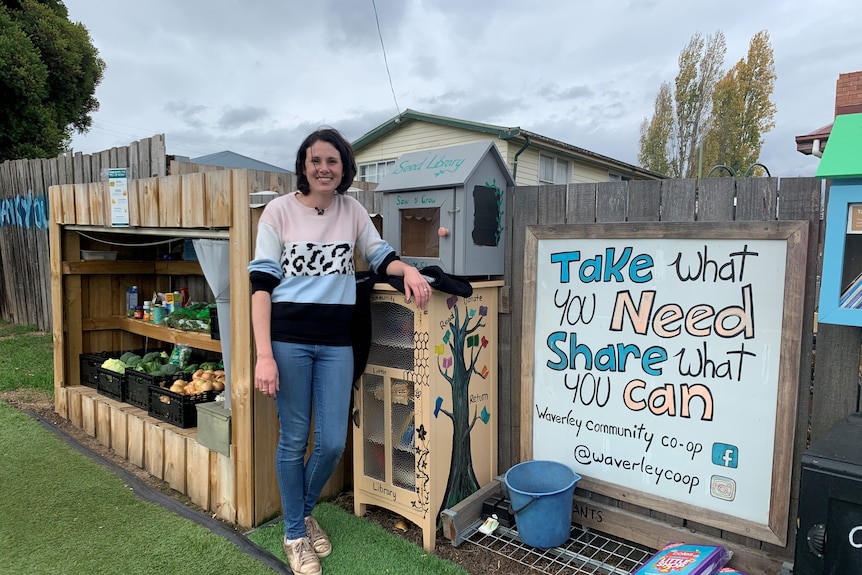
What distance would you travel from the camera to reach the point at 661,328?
2.32 m

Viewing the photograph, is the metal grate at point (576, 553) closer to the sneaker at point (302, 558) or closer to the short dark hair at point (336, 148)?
the sneaker at point (302, 558)

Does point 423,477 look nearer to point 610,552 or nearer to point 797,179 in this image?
point 610,552

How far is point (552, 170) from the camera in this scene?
13.5m

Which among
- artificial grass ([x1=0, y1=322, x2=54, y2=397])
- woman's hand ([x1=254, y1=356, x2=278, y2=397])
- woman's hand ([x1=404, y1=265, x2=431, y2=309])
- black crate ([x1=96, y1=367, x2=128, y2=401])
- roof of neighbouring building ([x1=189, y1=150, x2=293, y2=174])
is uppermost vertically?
roof of neighbouring building ([x1=189, y1=150, x2=293, y2=174])

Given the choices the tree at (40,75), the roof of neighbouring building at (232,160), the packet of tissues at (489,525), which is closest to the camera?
the packet of tissues at (489,525)

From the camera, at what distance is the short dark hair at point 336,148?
232cm

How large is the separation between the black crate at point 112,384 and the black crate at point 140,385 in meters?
0.05

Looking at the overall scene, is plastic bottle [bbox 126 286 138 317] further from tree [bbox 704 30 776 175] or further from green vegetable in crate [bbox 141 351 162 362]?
tree [bbox 704 30 776 175]

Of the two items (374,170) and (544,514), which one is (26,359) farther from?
(374,170)

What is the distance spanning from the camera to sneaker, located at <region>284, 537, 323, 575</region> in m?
2.27

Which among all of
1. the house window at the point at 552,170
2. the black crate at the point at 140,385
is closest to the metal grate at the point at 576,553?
the black crate at the point at 140,385

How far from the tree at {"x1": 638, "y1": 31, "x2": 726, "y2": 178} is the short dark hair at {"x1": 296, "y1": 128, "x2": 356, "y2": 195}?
19.7 m

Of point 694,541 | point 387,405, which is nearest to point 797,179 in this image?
point 694,541

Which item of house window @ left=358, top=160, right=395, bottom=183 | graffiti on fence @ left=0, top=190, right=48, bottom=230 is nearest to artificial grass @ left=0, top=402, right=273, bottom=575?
graffiti on fence @ left=0, top=190, right=48, bottom=230
